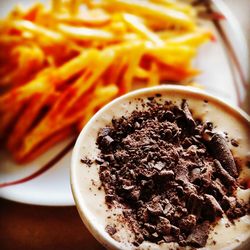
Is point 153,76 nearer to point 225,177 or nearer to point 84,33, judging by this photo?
point 84,33

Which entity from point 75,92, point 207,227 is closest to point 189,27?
point 75,92

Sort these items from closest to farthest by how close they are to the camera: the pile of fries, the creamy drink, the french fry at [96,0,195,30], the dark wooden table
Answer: the creamy drink → the dark wooden table → the pile of fries → the french fry at [96,0,195,30]

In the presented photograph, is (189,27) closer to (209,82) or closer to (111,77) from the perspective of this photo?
(209,82)

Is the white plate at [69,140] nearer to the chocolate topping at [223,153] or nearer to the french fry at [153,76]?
the french fry at [153,76]

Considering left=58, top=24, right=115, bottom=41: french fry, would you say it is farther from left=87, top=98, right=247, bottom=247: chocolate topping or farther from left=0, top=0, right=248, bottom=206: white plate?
left=87, top=98, right=247, bottom=247: chocolate topping

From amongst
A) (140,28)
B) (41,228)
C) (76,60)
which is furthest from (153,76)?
(41,228)

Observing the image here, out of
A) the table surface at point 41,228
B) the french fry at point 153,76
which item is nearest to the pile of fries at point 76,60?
the french fry at point 153,76

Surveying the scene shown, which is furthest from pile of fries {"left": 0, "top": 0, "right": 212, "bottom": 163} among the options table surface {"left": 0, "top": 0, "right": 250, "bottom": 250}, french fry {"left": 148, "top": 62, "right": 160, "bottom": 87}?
table surface {"left": 0, "top": 0, "right": 250, "bottom": 250}
